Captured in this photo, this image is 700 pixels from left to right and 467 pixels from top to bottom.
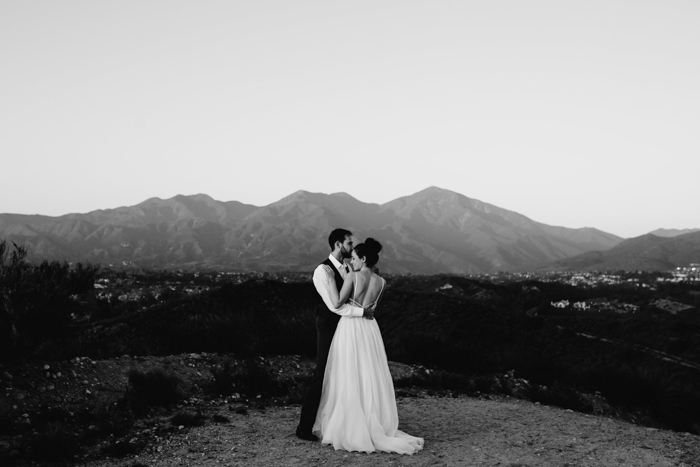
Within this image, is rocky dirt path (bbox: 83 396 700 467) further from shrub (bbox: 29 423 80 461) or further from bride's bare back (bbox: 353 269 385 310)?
bride's bare back (bbox: 353 269 385 310)

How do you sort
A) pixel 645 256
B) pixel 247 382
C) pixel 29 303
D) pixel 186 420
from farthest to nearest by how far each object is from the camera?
1. pixel 645 256
2. pixel 247 382
3. pixel 29 303
4. pixel 186 420

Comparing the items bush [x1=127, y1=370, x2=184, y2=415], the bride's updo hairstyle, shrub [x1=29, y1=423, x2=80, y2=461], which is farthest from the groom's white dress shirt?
bush [x1=127, y1=370, x2=184, y2=415]

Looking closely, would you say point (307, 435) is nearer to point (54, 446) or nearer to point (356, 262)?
point (356, 262)

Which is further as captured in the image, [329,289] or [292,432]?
[292,432]

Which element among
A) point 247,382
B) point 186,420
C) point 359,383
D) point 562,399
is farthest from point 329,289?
point 562,399

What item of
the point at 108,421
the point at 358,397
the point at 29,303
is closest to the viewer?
the point at 358,397

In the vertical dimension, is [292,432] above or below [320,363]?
below

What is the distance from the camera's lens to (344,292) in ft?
24.2

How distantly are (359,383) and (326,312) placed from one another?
42.7 inches

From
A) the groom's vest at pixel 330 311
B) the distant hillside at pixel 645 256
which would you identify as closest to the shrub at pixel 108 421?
the groom's vest at pixel 330 311

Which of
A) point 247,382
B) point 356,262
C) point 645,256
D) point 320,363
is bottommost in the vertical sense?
point 247,382

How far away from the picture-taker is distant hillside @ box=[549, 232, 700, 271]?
15375cm

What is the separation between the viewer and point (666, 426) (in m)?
13.1

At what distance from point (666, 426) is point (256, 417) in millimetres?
10120
